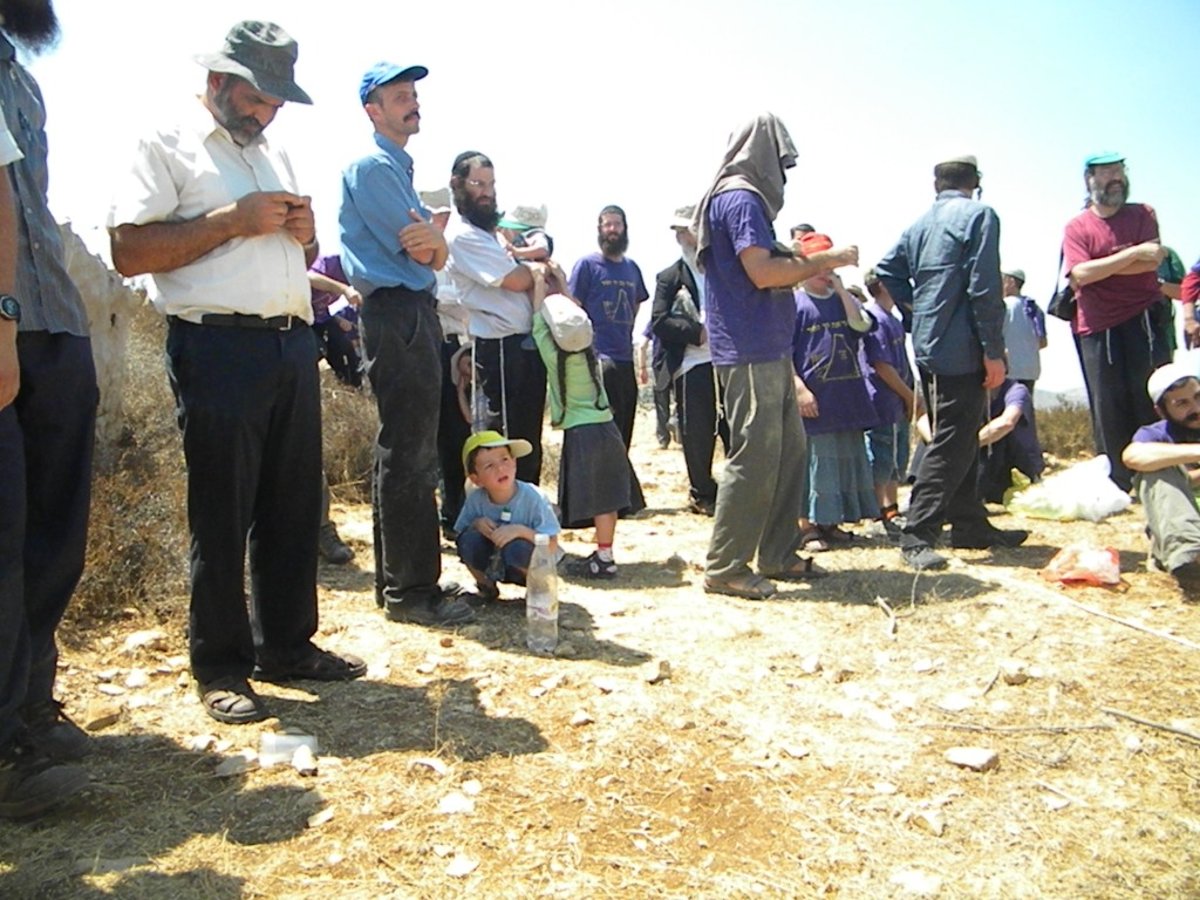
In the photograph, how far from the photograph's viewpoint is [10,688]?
7.92 feet

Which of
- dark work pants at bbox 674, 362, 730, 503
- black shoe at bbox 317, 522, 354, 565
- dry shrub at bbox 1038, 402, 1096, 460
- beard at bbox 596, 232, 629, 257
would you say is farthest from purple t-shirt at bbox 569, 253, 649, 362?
dry shrub at bbox 1038, 402, 1096, 460

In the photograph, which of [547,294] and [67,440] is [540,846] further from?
[547,294]

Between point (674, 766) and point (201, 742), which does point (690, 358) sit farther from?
point (201, 742)

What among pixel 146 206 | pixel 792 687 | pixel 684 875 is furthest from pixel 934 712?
pixel 146 206

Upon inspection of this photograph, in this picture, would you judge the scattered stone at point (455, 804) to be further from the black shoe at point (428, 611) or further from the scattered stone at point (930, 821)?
the black shoe at point (428, 611)

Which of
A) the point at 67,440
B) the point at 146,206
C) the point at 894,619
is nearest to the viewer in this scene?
the point at 67,440

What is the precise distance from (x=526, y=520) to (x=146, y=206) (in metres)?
2.19

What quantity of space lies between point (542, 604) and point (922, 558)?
2.34 metres

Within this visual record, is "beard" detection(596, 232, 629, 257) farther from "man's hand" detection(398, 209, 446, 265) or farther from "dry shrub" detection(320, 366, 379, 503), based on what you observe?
"man's hand" detection(398, 209, 446, 265)

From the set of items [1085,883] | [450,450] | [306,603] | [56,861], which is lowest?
[1085,883]

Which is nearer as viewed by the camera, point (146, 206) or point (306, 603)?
point (146, 206)

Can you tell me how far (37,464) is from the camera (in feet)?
8.89

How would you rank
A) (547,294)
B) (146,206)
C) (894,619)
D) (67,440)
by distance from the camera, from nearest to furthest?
(67,440) → (146,206) → (894,619) → (547,294)

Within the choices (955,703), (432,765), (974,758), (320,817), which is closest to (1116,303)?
(955,703)
